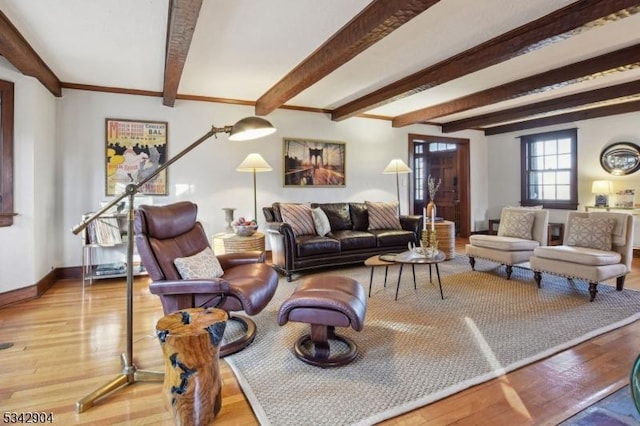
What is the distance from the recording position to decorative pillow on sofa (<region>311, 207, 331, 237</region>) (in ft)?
15.8

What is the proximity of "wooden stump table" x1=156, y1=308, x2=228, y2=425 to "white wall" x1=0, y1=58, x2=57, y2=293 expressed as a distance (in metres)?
2.85

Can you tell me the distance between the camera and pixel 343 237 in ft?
15.3

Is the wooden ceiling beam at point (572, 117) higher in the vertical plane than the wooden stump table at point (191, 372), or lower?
higher

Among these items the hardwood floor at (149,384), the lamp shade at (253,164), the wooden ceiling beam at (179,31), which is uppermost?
the wooden ceiling beam at (179,31)

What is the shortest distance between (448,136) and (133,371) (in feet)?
23.0

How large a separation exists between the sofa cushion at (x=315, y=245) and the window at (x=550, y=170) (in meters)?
4.87

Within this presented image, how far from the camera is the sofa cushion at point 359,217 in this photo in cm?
536

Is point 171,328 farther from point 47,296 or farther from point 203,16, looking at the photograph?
point 47,296

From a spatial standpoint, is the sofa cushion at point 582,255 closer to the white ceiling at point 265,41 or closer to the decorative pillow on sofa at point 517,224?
the decorative pillow on sofa at point 517,224

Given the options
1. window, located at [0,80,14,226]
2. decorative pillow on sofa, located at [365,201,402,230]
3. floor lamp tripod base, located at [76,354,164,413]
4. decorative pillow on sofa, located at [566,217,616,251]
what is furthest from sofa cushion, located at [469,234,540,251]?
window, located at [0,80,14,226]

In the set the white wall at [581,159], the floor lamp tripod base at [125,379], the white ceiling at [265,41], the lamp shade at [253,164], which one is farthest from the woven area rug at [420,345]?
the white wall at [581,159]

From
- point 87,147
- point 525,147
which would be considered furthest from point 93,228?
point 525,147

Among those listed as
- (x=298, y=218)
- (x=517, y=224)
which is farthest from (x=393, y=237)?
(x=517, y=224)

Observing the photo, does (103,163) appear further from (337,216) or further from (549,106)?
(549,106)
